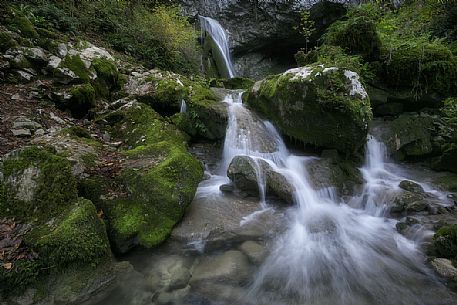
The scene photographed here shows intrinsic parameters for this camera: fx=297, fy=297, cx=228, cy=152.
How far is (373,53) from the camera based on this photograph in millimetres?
8391

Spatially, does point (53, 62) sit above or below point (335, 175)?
above

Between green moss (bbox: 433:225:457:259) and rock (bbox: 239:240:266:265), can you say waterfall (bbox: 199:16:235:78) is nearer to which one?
rock (bbox: 239:240:266:265)

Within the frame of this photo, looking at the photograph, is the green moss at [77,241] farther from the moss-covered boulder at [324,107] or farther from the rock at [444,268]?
the moss-covered boulder at [324,107]

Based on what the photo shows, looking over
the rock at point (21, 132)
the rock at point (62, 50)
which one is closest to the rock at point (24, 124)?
the rock at point (21, 132)

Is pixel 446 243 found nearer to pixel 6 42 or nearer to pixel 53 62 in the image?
pixel 53 62

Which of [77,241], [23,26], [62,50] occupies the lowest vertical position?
[77,241]

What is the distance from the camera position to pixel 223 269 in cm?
395

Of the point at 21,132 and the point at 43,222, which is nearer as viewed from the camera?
the point at 43,222

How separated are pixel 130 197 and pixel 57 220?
40.7 inches

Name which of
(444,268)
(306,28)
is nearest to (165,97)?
(444,268)

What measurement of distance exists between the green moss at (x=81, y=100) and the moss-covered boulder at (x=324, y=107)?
4260 mm

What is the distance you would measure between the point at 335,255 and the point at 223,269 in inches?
70.1

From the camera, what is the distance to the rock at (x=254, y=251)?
4228 mm

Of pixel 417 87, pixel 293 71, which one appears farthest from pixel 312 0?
pixel 293 71
